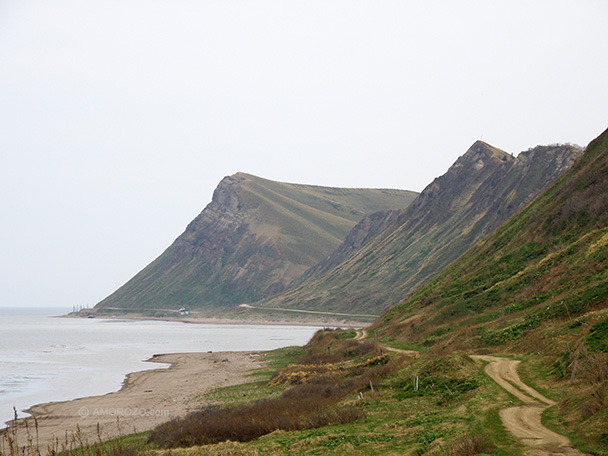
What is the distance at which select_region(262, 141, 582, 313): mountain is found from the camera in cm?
14112

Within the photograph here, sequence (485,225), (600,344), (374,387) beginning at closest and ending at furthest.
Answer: (600,344) → (374,387) → (485,225)

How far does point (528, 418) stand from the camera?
1938 cm

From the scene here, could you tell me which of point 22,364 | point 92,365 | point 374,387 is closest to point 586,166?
point 374,387

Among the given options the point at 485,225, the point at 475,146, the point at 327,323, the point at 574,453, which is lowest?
the point at 327,323

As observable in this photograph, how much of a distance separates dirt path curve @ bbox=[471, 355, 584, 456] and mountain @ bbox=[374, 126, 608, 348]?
9.85 feet

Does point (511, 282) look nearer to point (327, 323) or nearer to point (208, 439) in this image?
point (208, 439)

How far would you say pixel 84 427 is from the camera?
3653cm

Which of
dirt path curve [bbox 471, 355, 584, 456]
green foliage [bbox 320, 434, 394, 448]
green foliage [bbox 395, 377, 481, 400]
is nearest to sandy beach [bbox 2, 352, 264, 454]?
green foliage [bbox 320, 434, 394, 448]

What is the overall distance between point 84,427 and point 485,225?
123 metres

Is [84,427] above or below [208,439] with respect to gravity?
below

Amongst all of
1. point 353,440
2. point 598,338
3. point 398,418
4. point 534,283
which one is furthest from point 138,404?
point 534,283

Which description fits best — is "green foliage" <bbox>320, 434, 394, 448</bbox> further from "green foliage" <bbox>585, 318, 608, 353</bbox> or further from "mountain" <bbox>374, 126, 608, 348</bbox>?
"mountain" <bbox>374, 126, 608, 348</bbox>

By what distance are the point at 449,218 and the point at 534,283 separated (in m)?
121

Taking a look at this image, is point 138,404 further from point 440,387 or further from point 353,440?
point 353,440
